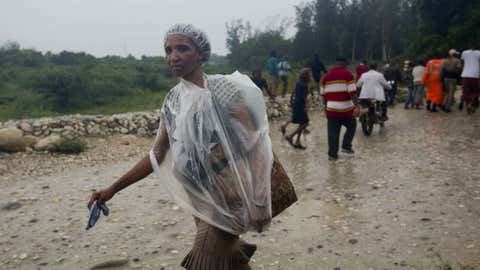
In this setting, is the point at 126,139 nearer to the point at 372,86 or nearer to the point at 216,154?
the point at 372,86

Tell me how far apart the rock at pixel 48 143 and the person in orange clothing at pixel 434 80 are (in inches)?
328

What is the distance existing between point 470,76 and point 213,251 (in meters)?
9.57

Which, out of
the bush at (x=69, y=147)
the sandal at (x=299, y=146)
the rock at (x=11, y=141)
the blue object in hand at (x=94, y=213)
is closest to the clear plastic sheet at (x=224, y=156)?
the blue object in hand at (x=94, y=213)

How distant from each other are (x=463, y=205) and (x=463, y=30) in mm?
14337

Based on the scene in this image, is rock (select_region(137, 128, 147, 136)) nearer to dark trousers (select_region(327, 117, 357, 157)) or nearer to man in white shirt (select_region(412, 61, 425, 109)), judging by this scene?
dark trousers (select_region(327, 117, 357, 157))

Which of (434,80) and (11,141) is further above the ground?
(434,80)

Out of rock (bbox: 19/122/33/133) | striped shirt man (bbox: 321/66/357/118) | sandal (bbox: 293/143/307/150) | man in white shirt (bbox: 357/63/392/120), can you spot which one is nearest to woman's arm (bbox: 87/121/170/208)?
striped shirt man (bbox: 321/66/357/118)

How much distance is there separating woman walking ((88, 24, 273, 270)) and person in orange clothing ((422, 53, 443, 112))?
31.9ft

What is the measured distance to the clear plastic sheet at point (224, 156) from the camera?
6.42ft

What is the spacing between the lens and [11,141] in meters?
8.12

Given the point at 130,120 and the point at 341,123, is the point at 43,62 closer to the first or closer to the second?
the point at 130,120

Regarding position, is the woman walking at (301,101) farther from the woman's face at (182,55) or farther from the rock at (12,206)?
the woman's face at (182,55)

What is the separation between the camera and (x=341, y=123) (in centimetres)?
680

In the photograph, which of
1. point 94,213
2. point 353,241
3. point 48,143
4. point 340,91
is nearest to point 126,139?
Answer: point 48,143
